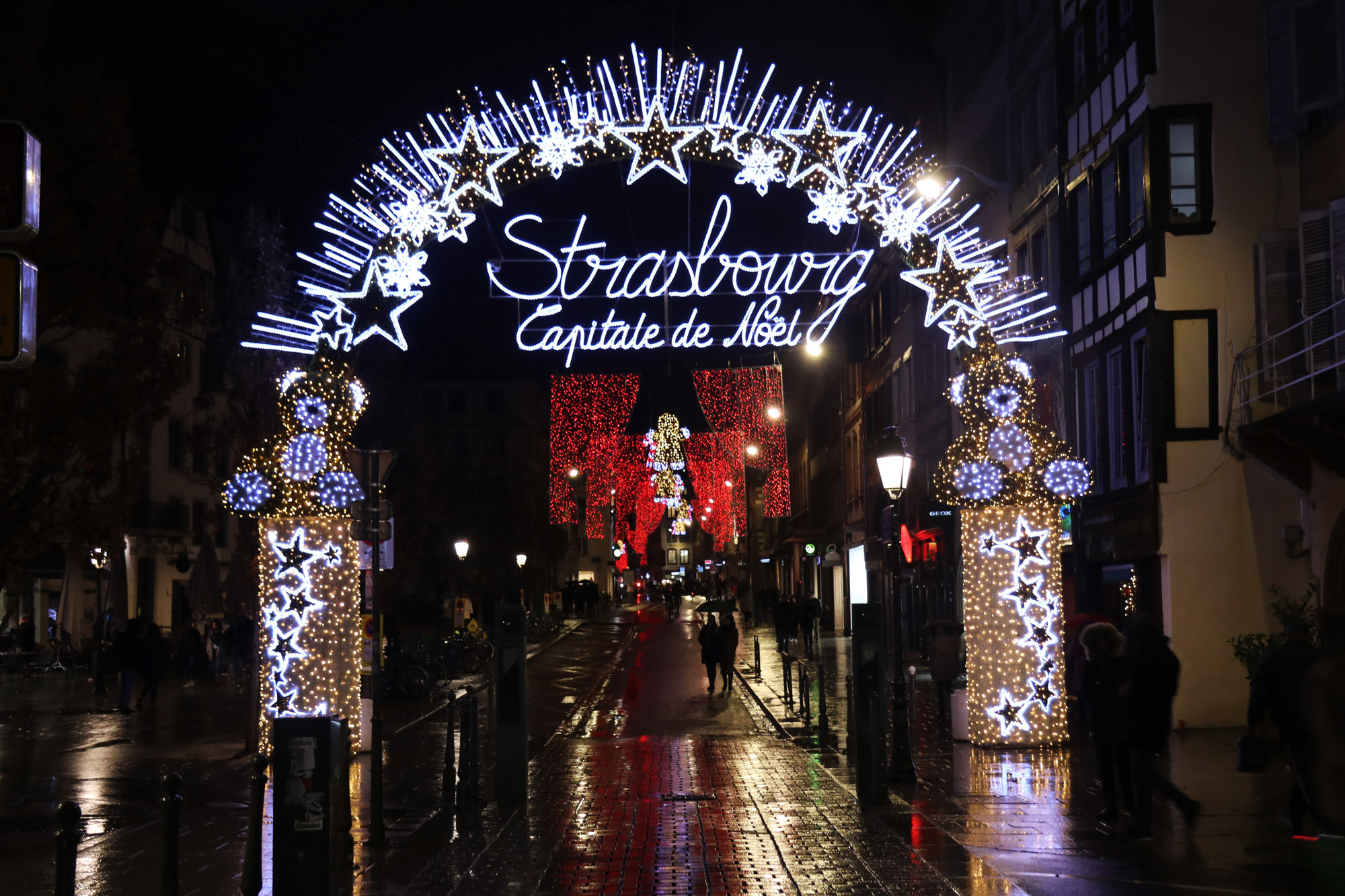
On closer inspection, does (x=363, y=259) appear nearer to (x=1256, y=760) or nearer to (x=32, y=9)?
(x=32, y=9)

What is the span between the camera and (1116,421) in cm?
2284

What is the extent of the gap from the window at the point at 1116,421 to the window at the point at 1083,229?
74.1 inches

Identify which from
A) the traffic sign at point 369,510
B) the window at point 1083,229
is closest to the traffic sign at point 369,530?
the traffic sign at point 369,510

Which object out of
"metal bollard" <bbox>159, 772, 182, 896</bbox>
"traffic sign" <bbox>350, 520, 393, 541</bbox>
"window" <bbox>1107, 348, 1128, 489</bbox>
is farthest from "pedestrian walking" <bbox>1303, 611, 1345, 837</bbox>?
"window" <bbox>1107, 348, 1128, 489</bbox>

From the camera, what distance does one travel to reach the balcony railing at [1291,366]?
18.2 meters

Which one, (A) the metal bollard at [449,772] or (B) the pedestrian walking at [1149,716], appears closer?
(B) the pedestrian walking at [1149,716]

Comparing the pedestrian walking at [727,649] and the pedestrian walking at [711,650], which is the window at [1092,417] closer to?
the pedestrian walking at [727,649]

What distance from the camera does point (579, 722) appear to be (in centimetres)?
2486

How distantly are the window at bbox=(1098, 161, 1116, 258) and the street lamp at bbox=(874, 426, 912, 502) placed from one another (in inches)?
228

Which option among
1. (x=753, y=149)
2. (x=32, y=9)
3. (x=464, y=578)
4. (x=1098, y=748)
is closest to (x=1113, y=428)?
(x=753, y=149)

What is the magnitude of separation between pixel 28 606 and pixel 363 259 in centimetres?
3436

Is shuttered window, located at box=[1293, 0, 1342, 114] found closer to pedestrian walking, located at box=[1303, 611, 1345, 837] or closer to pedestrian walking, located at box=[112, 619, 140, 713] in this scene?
pedestrian walking, located at box=[1303, 611, 1345, 837]

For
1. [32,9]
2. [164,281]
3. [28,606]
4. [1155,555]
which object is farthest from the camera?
[28,606]

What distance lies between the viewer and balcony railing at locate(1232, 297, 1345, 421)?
18203 mm
